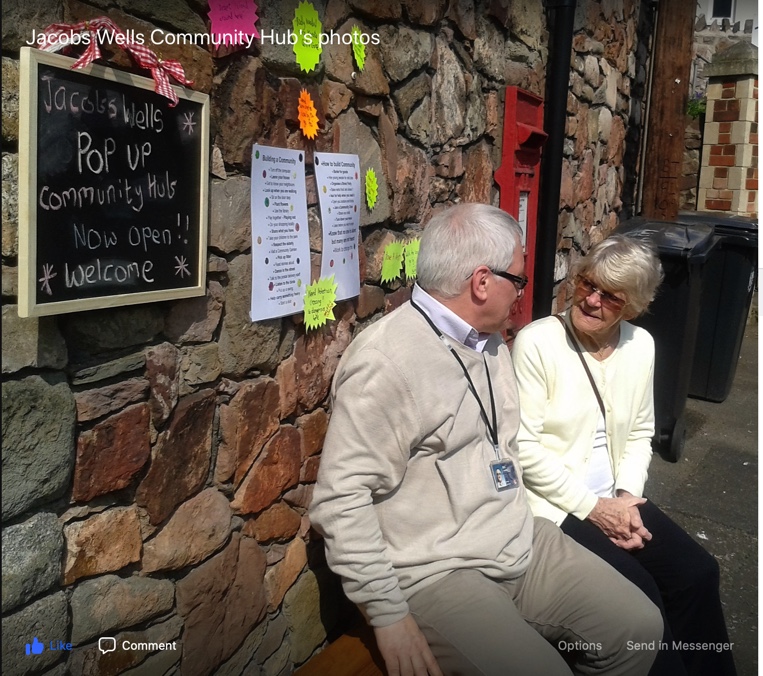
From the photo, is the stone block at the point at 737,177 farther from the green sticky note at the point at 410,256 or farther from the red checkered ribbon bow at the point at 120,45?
the red checkered ribbon bow at the point at 120,45

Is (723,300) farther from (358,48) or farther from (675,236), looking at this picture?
(358,48)

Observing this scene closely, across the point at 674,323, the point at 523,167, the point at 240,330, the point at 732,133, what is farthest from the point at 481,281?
the point at 732,133

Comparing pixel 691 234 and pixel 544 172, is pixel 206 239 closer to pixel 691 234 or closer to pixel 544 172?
pixel 544 172

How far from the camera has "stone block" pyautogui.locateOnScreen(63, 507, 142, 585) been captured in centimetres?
140

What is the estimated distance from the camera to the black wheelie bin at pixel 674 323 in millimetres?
3969

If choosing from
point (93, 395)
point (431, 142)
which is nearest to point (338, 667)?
point (93, 395)

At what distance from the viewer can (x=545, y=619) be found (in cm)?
191

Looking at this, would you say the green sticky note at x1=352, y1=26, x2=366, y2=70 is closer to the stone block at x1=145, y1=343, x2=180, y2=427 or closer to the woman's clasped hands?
the stone block at x1=145, y1=343, x2=180, y2=427

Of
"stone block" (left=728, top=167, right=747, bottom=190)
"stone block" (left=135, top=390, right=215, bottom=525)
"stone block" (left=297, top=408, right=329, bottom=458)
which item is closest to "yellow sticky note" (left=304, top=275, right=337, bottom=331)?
"stone block" (left=297, top=408, right=329, bottom=458)

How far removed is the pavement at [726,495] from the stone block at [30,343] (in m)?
2.55

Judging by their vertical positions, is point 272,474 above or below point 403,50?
below

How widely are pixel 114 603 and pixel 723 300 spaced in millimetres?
4521

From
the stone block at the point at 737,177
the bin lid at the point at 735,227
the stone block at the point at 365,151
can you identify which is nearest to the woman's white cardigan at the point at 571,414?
the stone block at the point at 365,151

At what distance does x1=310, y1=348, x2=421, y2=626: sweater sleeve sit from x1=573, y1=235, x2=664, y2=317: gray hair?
101cm
